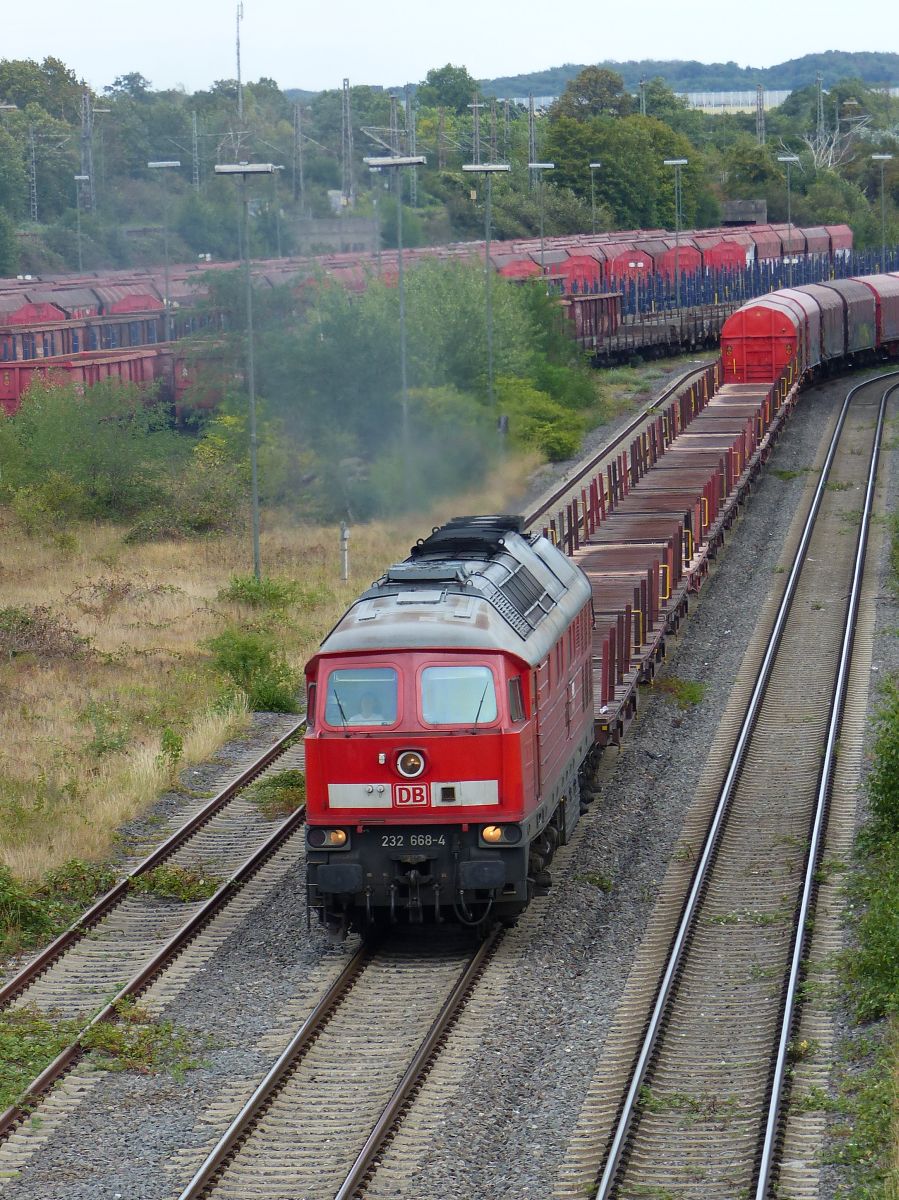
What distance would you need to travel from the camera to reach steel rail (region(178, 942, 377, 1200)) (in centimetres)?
1071

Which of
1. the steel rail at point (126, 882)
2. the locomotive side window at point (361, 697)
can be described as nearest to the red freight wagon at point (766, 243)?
the steel rail at point (126, 882)

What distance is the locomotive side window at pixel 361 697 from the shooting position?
14359mm

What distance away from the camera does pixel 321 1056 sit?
12891 millimetres

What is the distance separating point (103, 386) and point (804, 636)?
976 inches

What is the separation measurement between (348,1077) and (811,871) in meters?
6.12

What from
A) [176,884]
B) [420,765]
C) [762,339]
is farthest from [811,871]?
[762,339]

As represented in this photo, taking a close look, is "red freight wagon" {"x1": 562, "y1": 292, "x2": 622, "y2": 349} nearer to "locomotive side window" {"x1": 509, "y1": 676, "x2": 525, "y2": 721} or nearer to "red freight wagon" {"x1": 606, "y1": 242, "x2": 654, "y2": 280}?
"red freight wagon" {"x1": 606, "y1": 242, "x2": 654, "y2": 280}

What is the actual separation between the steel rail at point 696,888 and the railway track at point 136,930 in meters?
4.26

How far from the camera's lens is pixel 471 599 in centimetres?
1514

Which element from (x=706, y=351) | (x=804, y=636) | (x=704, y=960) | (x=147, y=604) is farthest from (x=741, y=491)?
(x=706, y=351)

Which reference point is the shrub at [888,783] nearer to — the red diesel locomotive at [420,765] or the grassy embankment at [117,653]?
the red diesel locomotive at [420,765]

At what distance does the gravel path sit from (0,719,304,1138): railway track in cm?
47

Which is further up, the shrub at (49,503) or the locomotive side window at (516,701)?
the locomotive side window at (516,701)

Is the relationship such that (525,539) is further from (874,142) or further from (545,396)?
(874,142)
